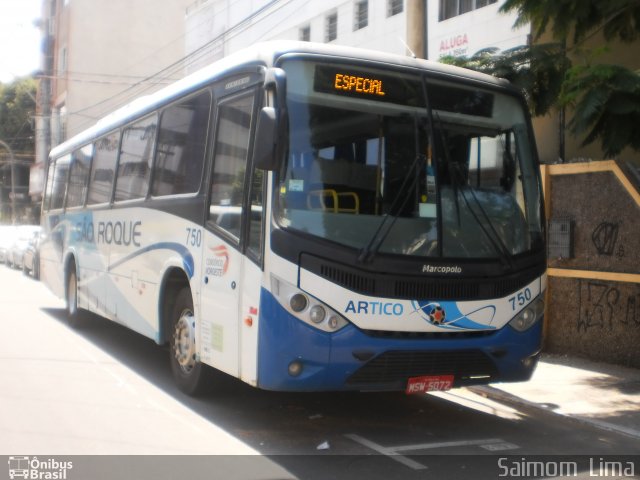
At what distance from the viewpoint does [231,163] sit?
6918 mm

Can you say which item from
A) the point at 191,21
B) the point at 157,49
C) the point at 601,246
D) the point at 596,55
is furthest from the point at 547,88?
the point at 157,49

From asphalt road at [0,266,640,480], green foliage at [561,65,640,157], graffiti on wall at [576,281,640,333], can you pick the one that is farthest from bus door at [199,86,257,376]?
graffiti on wall at [576,281,640,333]

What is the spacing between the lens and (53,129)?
5019 cm

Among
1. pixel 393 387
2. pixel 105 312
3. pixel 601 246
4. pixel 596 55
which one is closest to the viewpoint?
pixel 393 387

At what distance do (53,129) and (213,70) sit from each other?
151 feet

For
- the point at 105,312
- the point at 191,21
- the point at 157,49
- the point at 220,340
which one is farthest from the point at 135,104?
the point at 157,49

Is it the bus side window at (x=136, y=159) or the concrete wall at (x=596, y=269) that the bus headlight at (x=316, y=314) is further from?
the concrete wall at (x=596, y=269)

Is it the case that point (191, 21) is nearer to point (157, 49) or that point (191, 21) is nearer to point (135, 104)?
point (157, 49)

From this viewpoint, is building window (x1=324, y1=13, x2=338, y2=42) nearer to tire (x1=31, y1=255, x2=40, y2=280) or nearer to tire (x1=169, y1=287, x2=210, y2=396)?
tire (x1=31, y1=255, x2=40, y2=280)

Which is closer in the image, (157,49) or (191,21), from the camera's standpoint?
(191,21)

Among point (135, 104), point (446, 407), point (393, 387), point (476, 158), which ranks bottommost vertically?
point (446, 407)

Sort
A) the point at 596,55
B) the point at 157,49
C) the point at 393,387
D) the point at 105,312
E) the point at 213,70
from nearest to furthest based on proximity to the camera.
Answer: the point at 393,387, the point at 213,70, the point at 596,55, the point at 105,312, the point at 157,49

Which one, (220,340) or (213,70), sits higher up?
(213,70)

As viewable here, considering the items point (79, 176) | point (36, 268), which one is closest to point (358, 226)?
point (79, 176)
